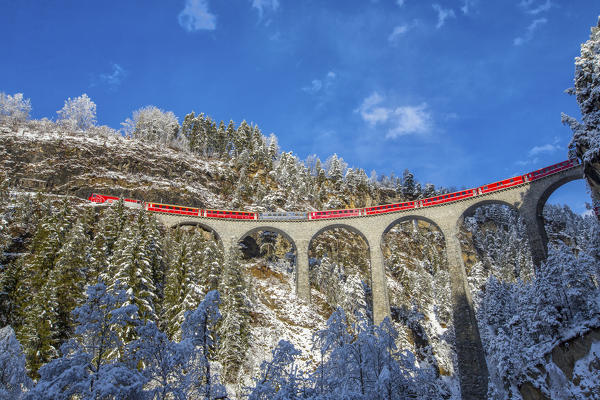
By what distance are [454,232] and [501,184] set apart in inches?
253

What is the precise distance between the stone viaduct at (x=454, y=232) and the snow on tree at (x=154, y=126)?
136ft

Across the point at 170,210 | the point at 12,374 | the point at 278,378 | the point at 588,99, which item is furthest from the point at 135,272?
the point at 588,99

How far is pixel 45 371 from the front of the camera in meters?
9.21

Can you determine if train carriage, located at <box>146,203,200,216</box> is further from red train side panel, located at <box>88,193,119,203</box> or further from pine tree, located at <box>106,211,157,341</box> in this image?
pine tree, located at <box>106,211,157,341</box>

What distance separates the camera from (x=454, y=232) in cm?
3959

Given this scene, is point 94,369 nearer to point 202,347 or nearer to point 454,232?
point 202,347

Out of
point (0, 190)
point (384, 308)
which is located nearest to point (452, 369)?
point (384, 308)

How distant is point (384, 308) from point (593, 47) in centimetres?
2762

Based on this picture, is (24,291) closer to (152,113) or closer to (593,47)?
(593,47)

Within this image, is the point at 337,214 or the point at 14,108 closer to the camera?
the point at 337,214

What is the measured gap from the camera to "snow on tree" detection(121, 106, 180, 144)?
81438 mm

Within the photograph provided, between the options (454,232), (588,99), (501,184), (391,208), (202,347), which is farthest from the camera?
(391,208)

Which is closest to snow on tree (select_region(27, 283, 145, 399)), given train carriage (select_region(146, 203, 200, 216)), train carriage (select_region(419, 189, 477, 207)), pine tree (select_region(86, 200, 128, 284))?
pine tree (select_region(86, 200, 128, 284))

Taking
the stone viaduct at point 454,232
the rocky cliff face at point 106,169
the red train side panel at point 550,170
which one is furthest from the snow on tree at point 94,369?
the rocky cliff face at point 106,169
